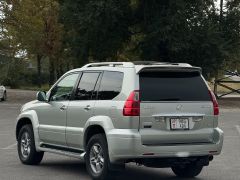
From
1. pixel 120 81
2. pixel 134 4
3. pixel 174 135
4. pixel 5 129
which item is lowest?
pixel 5 129

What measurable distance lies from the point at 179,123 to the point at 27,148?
3.57 meters

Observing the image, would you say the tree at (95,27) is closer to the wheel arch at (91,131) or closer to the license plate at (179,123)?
the wheel arch at (91,131)

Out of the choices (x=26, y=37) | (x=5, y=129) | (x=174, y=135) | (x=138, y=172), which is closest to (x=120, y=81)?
(x=174, y=135)

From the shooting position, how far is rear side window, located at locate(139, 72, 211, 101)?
8898 millimetres

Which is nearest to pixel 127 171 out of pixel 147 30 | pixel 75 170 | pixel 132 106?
pixel 75 170

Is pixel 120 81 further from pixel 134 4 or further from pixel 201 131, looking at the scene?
pixel 134 4

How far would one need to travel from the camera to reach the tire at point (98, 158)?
8.90 m

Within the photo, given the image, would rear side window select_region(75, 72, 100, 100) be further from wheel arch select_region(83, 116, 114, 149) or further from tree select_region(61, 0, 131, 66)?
tree select_region(61, 0, 131, 66)

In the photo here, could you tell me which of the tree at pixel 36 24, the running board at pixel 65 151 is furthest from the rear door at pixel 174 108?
the tree at pixel 36 24

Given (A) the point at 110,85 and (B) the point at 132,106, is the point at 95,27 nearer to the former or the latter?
(A) the point at 110,85

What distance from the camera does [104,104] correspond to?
913 centimetres

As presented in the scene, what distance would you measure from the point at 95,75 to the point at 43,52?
105 ft

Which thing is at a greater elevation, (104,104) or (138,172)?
(104,104)

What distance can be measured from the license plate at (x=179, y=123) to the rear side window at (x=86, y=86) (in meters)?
1.48
